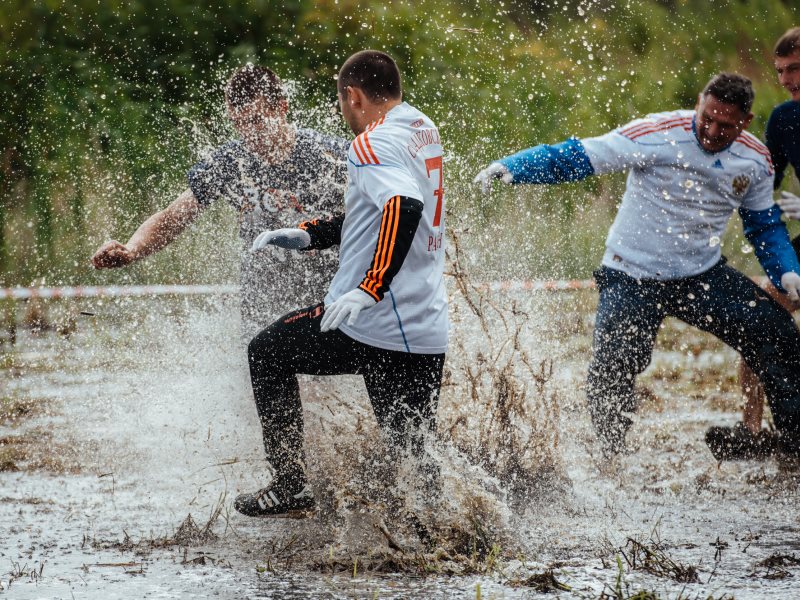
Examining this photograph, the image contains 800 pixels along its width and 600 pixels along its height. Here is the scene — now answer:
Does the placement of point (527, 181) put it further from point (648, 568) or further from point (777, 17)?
point (777, 17)

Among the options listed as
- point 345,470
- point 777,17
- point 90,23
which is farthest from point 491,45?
point 345,470

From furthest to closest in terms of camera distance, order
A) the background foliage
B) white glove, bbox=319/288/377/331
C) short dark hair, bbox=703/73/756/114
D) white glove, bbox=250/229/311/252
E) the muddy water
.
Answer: the background foliage → short dark hair, bbox=703/73/756/114 → white glove, bbox=250/229/311/252 → the muddy water → white glove, bbox=319/288/377/331

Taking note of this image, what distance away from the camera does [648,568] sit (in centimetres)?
436

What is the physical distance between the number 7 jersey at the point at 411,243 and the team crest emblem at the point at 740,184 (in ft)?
7.31

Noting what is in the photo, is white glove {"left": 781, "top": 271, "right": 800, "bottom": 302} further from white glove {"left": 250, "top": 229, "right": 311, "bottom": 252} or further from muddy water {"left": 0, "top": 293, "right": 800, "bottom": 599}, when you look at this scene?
white glove {"left": 250, "top": 229, "right": 311, "bottom": 252}

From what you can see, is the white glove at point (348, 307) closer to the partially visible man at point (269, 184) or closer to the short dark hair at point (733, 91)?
the partially visible man at point (269, 184)

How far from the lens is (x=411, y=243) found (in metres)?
4.36

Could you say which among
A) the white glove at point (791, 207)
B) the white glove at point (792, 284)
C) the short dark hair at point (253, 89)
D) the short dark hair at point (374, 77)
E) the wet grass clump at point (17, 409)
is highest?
the short dark hair at point (253, 89)

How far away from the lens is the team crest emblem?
20.7 ft

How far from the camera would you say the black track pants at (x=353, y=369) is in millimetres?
4598

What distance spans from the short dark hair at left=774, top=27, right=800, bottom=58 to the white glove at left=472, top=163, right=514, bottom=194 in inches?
70.6

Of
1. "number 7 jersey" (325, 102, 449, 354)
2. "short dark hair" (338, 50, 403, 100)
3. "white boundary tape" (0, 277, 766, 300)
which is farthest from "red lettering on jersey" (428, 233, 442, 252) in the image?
"white boundary tape" (0, 277, 766, 300)

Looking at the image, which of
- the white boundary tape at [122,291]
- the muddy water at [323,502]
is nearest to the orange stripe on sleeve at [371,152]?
the muddy water at [323,502]

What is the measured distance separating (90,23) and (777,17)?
1286 centimetres
